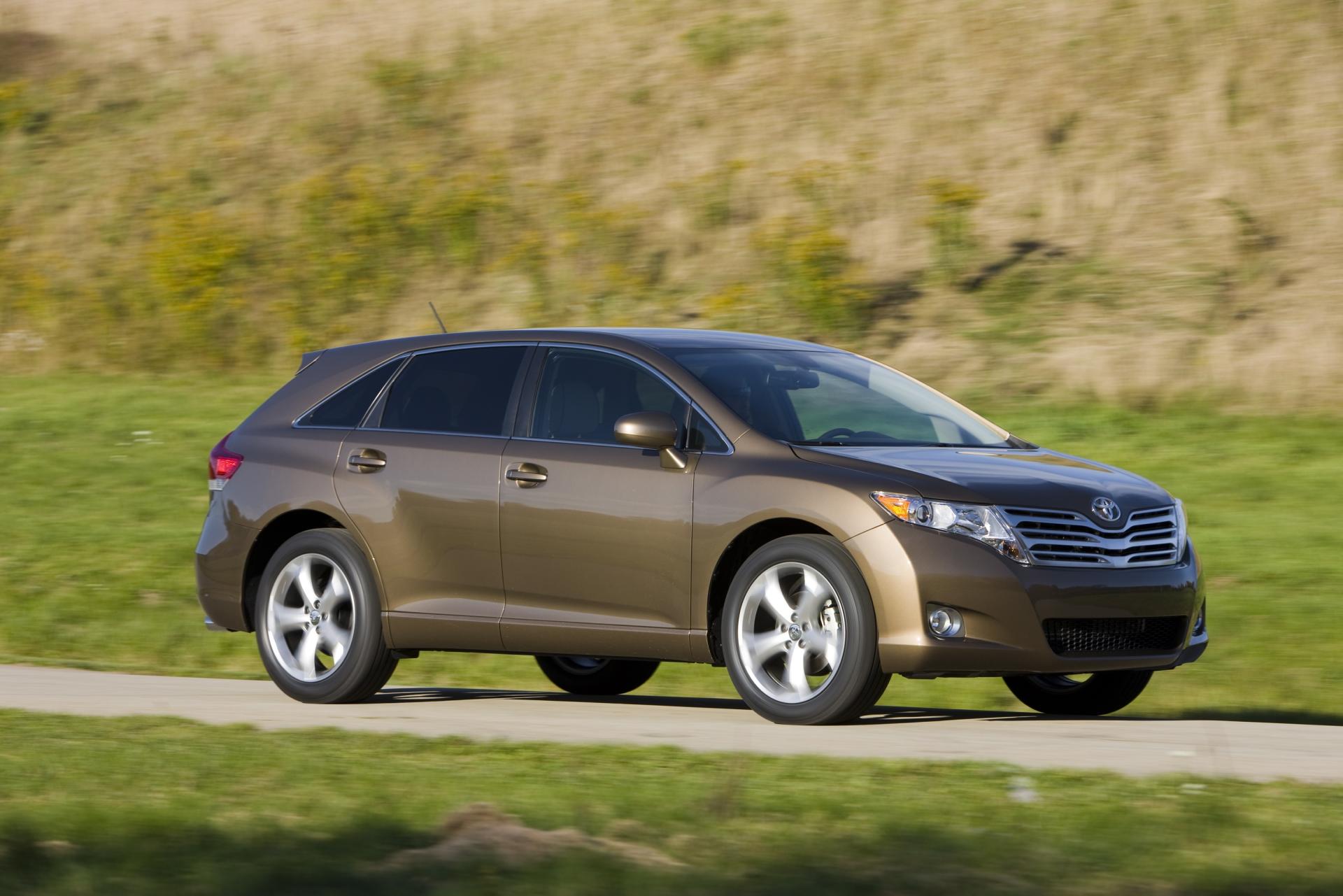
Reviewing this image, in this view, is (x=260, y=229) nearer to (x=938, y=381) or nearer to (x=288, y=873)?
(x=938, y=381)

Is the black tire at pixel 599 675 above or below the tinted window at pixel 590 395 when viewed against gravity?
below

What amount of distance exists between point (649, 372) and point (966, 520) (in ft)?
5.65

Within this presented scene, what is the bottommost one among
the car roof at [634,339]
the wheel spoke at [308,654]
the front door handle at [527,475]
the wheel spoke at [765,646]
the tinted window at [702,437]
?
the wheel spoke at [308,654]

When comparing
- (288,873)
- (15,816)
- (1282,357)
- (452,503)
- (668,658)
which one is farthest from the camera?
(1282,357)

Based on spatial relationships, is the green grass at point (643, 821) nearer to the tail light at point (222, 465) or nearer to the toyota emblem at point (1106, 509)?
the toyota emblem at point (1106, 509)

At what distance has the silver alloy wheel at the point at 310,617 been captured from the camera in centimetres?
935

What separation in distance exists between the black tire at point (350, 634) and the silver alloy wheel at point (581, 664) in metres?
1.46

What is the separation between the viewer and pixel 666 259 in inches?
985

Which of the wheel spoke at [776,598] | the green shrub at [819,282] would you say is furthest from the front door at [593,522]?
the green shrub at [819,282]

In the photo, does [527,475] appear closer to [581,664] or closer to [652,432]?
[652,432]

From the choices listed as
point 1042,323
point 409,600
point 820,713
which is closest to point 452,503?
point 409,600


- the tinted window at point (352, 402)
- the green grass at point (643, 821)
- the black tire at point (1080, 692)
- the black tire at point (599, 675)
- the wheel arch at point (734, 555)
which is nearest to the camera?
the green grass at point (643, 821)

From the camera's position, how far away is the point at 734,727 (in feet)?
26.6

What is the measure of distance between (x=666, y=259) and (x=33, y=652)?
13.6m
